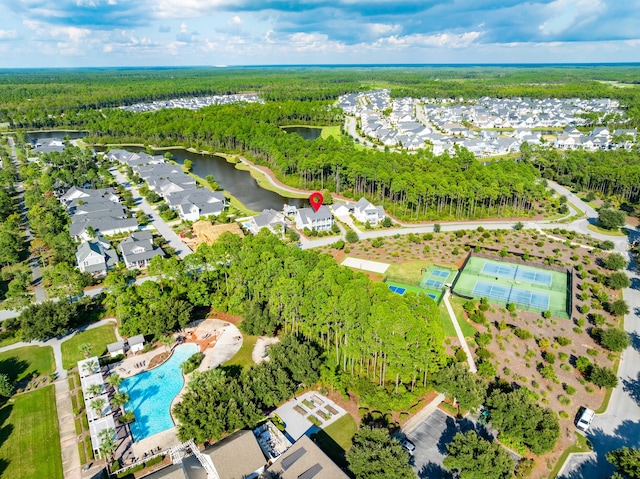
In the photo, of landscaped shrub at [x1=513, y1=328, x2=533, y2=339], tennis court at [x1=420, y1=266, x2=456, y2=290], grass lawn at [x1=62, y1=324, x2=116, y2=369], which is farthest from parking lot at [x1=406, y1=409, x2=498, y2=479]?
grass lawn at [x1=62, y1=324, x2=116, y2=369]

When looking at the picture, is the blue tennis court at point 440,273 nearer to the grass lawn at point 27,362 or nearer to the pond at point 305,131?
the grass lawn at point 27,362

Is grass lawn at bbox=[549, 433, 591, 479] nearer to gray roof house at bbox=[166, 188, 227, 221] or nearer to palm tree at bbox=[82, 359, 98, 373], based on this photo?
palm tree at bbox=[82, 359, 98, 373]

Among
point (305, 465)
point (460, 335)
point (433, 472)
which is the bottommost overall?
point (460, 335)

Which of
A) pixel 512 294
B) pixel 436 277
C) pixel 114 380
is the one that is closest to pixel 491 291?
pixel 512 294

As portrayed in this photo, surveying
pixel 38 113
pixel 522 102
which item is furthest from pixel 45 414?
pixel 522 102

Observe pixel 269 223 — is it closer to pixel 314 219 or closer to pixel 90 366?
pixel 314 219

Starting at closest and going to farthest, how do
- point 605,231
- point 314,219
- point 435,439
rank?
1. point 435,439
2. point 605,231
3. point 314,219

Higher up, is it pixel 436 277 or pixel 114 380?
pixel 114 380
